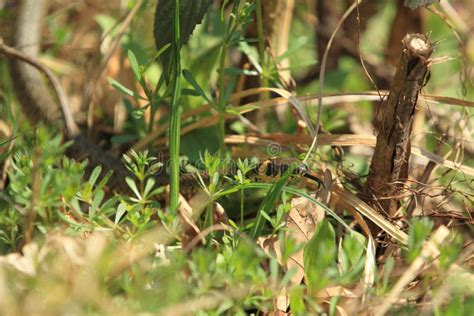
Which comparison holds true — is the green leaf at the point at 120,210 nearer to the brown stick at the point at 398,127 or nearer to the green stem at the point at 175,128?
the green stem at the point at 175,128

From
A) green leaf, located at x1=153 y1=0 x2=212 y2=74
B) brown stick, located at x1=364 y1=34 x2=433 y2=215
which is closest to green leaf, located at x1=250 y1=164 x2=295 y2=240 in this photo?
brown stick, located at x1=364 y1=34 x2=433 y2=215

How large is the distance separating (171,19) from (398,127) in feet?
1.82

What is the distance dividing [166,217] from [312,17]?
5.70 feet

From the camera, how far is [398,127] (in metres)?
1.42

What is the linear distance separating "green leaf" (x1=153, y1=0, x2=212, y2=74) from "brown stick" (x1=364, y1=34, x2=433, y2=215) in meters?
0.43

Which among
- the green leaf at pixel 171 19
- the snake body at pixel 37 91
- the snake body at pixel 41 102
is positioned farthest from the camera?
the snake body at pixel 37 91

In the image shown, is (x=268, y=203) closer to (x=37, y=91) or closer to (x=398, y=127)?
(x=398, y=127)

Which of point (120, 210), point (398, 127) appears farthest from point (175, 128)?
point (398, 127)

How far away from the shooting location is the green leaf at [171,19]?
1.47 meters

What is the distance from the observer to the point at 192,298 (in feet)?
3.83

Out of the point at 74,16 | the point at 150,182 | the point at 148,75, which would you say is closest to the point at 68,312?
the point at 150,182

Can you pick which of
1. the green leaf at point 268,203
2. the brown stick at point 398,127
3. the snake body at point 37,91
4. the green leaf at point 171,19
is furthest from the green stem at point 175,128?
the brown stick at point 398,127

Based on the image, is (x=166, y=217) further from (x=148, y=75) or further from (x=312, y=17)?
(x=312, y=17)

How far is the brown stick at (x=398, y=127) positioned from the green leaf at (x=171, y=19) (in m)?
0.43
